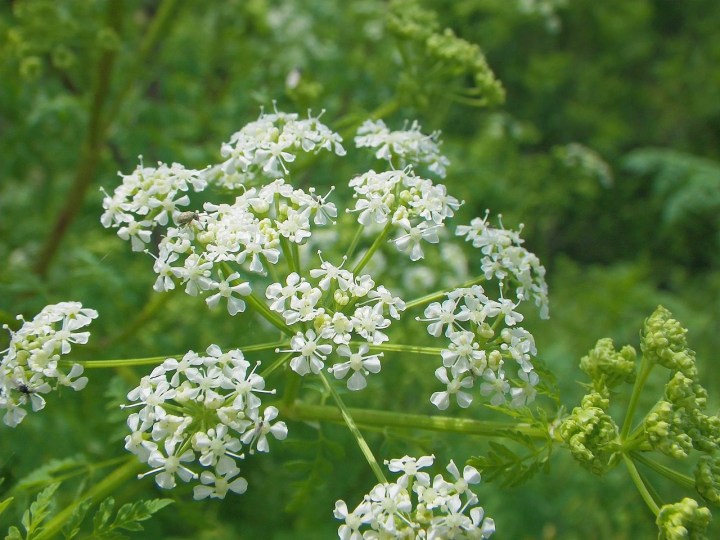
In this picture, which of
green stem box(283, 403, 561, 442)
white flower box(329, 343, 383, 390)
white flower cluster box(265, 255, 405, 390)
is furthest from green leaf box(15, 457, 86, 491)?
white flower box(329, 343, 383, 390)

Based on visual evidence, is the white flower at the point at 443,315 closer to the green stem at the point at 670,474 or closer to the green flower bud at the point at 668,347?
the green flower bud at the point at 668,347

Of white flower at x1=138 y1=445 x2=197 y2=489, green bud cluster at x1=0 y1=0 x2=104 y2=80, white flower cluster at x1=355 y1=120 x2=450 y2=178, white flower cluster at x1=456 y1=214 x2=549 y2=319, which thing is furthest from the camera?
green bud cluster at x1=0 y1=0 x2=104 y2=80

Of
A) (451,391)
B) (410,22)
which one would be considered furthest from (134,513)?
(410,22)

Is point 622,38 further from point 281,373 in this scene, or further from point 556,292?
point 281,373

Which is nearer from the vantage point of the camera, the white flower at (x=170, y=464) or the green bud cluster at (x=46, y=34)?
the white flower at (x=170, y=464)

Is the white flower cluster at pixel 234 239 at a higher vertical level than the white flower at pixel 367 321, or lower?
higher

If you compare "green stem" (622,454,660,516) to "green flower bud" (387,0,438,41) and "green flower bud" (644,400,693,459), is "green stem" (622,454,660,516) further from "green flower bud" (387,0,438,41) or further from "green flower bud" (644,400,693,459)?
"green flower bud" (387,0,438,41)

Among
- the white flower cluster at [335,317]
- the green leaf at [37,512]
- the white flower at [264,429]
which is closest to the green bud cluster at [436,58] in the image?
the white flower cluster at [335,317]

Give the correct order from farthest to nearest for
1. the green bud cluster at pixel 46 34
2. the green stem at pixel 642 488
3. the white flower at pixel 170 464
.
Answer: the green bud cluster at pixel 46 34 → the green stem at pixel 642 488 → the white flower at pixel 170 464
